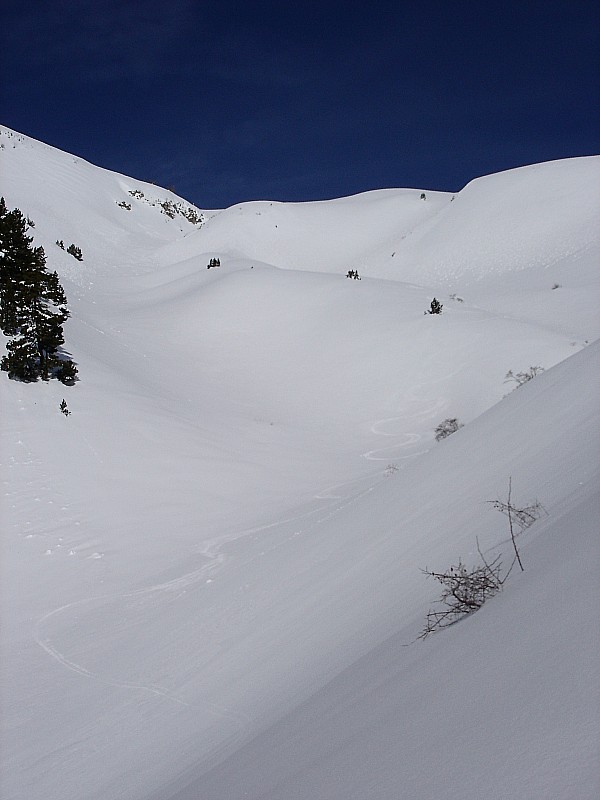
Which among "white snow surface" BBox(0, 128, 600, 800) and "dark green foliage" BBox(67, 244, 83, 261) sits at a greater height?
"dark green foliage" BBox(67, 244, 83, 261)

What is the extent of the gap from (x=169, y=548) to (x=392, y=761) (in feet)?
26.4

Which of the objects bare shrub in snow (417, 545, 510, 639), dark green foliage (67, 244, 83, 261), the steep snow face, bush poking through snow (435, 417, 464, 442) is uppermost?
dark green foliage (67, 244, 83, 261)

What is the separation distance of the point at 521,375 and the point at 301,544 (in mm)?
10506

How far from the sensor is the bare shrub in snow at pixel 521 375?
1485 centimetres

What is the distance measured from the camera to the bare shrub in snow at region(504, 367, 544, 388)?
14.9 metres

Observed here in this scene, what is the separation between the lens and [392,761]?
5.59ft

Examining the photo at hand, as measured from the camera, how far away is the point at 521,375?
15.0 meters

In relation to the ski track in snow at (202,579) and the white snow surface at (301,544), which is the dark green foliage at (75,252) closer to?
the white snow surface at (301,544)

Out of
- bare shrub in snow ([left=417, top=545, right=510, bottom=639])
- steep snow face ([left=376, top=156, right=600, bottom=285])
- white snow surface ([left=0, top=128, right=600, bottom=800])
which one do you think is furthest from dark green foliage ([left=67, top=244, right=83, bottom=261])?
bare shrub in snow ([left=417, top=545, right=510, bottom=639])

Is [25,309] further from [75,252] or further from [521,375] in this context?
[75,252]

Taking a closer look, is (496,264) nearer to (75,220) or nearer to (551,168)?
(551,168)

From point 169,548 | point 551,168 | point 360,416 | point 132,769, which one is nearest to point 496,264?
point 551,168

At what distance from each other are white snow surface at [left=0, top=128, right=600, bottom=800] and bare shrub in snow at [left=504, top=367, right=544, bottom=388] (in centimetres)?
27

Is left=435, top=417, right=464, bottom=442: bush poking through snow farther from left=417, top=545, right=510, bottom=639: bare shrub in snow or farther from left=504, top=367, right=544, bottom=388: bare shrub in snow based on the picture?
left=417, top=545, right=510, bottom=639: bare shrub in snow
